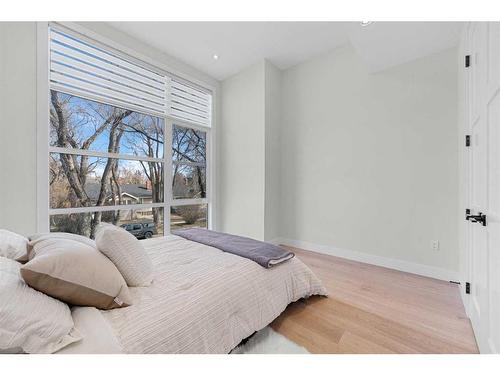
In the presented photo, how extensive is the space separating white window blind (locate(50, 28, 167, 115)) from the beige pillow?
85.6 inches

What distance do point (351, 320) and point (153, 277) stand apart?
1.42m

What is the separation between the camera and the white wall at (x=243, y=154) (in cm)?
346

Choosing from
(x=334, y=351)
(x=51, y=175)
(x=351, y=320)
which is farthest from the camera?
(x=51, y=175)

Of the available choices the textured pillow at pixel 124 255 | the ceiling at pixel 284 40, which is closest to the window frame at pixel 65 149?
the ceiling at pixel 284 40

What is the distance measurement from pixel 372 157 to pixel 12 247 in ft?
11.0

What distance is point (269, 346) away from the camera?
1359 mm

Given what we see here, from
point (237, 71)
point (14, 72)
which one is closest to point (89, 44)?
point (14, 72)

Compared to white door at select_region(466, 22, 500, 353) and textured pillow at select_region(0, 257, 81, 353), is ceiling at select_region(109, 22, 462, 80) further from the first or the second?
textured pillow at select_region(0, 257, 81, 353)

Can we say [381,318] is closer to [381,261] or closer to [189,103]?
[381,261]

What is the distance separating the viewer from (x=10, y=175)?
1.99 meters

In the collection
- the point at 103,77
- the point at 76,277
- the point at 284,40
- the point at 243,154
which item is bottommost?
the point at 76,277

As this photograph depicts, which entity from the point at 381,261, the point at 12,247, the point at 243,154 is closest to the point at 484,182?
the point at 381,261

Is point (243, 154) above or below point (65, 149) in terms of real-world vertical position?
above
